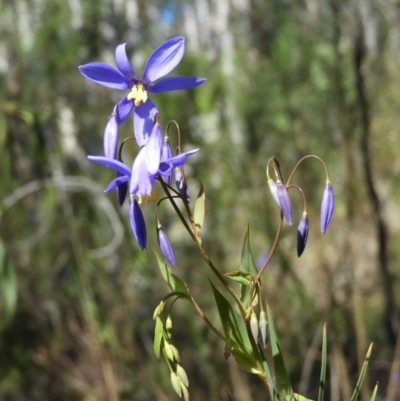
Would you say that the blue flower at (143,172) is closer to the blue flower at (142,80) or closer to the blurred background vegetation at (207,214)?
the blue flower at (142,80)

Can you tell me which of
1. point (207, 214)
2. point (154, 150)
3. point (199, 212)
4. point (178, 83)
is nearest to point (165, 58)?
point (178, 83)

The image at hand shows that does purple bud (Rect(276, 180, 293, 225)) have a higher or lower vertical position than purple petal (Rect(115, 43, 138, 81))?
lower

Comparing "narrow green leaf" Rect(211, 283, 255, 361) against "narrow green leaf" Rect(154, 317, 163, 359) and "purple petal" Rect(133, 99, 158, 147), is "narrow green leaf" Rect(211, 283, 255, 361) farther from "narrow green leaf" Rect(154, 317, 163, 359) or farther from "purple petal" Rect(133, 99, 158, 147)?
"purple petal" Rect(133, 99, 158, 147)

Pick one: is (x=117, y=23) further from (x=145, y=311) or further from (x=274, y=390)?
(x=274, y=390)

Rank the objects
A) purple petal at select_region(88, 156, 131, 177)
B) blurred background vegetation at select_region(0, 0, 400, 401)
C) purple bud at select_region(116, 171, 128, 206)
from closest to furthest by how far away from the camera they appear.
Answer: purple petal at select_region(88, 156, 131, 177), purple bud at select_region(116, 171, 128, 206), blurred background vegetation at select_region(0, 0, 400, 401)

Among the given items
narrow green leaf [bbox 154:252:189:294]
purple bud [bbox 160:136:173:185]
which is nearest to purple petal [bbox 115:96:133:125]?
purple bud [bbox 160:136:173:185]

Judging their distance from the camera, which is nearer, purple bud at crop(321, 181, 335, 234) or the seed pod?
the seed pod

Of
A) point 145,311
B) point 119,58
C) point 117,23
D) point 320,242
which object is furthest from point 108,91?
point 119,58
